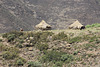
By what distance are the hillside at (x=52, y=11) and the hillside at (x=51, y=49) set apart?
200ft

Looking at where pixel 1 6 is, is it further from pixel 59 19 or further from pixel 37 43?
pixel 37 43

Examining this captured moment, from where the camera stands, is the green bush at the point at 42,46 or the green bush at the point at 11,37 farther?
the green bush at the point at 11,37

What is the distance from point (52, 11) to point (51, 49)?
318ft

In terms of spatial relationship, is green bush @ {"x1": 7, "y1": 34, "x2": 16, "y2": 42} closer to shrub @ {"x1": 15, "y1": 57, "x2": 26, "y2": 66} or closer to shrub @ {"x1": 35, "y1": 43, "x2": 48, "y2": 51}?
shrub @ {"x1": 35, "y1": 43, "x2": 48, "y2": 51}

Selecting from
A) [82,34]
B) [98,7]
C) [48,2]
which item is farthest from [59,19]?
[82,34]

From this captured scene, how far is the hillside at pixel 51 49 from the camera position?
17781 millimetres

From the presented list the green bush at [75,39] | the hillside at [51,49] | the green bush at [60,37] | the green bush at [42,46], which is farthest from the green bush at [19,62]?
the green bush at [75,39]

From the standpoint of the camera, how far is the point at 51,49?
65.7ft

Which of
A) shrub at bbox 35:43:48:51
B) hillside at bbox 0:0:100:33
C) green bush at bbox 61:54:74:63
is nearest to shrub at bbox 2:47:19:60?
shrub at bbox 35:43:48:51

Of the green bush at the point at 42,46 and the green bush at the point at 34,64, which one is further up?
the green bush at the point at 42,46

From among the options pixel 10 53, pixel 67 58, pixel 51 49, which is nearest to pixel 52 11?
pixel 51 49

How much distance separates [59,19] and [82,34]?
87289mm

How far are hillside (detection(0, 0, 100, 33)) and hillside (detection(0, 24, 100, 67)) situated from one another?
2401 inches

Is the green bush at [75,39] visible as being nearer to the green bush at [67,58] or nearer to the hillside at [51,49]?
the hillside at [51,49]
